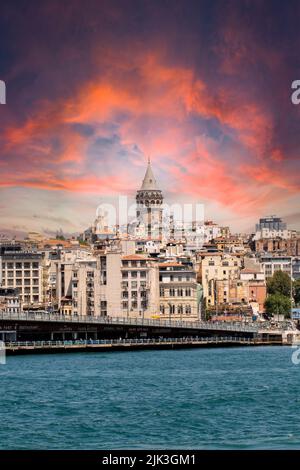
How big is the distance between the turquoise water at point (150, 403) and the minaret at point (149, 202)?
248 ft

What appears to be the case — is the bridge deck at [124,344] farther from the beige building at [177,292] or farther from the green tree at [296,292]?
the green tree at [296,292]

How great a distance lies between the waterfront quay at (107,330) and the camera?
2464 inches

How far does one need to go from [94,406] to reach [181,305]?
42.8 m

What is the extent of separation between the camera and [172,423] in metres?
34.2

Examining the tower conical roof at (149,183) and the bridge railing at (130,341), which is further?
the tower conical roof at (149,183)

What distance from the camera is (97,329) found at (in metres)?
64.7

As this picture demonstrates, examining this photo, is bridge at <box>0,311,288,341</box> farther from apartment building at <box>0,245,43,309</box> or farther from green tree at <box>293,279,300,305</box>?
apartment building at <box>0,245,43,309</box>

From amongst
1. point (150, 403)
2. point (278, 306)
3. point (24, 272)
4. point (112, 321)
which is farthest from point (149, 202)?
point (150, 403)

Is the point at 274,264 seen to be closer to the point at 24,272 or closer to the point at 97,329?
the point at 24,272

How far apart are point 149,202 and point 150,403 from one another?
92960 millimetres

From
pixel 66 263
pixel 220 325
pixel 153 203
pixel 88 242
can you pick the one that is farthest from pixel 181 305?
pixel 153 203

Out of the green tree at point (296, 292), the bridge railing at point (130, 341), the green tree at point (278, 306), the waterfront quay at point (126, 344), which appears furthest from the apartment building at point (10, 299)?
the waterfront quay at point (126, 344)
